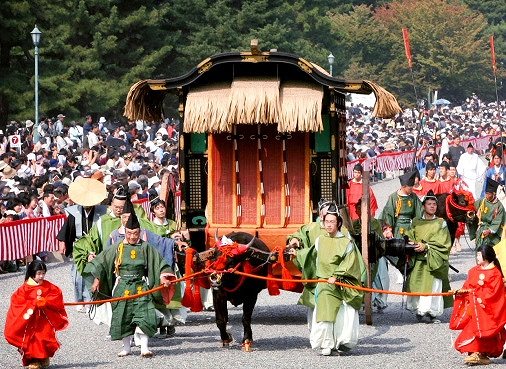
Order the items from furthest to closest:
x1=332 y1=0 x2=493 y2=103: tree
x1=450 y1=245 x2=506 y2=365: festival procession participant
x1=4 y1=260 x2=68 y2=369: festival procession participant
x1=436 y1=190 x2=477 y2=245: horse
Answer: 1. x1=332 y1=0 x2=493 y2=103: tree
2. x1=436 y1=190 x2=477 y2=245: horse
3. x1=4 y1=260 x2=68 y2=369: festival procession participant
4. x1=450 y1=245 x2=506 y2=365: festival procession participant

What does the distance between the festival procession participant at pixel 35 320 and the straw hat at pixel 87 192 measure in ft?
13.1

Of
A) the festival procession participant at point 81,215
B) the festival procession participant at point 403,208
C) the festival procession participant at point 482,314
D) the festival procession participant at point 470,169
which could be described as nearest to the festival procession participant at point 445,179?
the festival procession participant at point 403,208

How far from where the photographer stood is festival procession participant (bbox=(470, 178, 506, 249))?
20219 millimetres

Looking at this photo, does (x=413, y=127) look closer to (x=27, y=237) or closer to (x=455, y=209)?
(x=27, y=237)

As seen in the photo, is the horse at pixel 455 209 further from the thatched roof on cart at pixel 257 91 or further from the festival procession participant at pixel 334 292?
the festival procession participant at pixel 334 292

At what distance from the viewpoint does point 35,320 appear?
44.5 feet

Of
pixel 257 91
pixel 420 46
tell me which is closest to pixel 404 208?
pixel 257 91

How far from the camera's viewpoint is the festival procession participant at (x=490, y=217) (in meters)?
20.2

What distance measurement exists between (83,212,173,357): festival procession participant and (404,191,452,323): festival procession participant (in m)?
3.62

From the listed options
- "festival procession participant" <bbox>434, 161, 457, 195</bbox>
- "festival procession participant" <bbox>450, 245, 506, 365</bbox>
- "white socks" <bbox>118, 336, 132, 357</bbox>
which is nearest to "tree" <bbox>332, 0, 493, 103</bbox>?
"festival procession participant" <bbox>434, 161, 457, 195</bbox>

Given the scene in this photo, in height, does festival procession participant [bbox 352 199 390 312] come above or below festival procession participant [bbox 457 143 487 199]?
below

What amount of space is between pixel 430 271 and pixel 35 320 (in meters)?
5.21

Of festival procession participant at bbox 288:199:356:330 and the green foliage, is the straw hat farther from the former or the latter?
the green foliage

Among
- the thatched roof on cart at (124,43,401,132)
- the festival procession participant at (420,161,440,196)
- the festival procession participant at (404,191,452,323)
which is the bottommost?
the festival procession participant at (404,191,452,323)
